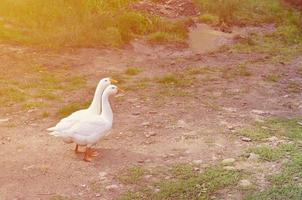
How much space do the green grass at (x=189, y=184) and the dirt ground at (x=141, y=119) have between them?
252 mm

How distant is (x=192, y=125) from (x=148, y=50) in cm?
499

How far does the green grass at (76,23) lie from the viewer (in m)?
12.9

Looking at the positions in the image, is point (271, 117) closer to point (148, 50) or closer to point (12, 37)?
point (148, 50)

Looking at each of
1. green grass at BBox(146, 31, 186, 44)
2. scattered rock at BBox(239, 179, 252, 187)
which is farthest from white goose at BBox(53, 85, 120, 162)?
green grass at BBox(146, 31, 186, 44)

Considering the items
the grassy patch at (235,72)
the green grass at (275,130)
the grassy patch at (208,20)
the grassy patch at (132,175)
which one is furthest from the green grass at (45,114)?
the grassy patch at (208,20)

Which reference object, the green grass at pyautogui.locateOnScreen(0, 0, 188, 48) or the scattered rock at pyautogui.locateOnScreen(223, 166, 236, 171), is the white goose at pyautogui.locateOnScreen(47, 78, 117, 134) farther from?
the green grass at pyautogui.locateOnScreen(0, 0, 188, 48)

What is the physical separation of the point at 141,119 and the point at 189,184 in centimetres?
234

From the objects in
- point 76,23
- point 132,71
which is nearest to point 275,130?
point 132,71

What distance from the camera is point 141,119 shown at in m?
8.84

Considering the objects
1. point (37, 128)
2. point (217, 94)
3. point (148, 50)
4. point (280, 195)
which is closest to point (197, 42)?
point (148, 50)

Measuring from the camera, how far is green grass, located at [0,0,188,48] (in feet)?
42.2

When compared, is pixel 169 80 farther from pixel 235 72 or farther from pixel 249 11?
pixel 249 11

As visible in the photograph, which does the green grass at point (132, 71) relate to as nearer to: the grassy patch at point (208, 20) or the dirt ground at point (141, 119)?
the dirt ground at point (141, 119)

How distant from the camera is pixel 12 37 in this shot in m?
12.7
